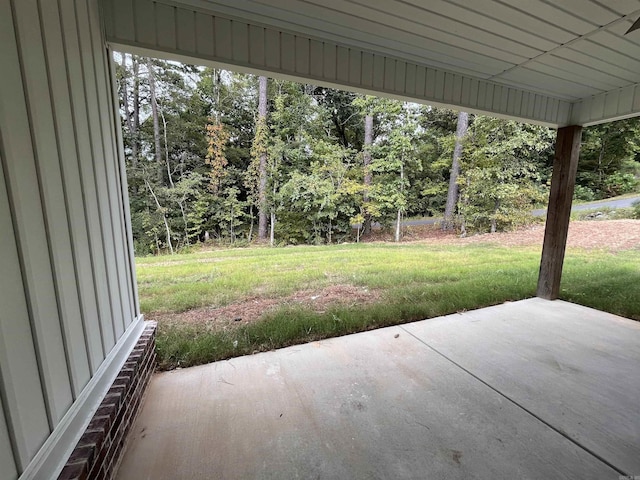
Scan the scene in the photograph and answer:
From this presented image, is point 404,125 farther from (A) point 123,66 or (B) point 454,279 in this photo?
(A) point 123,66

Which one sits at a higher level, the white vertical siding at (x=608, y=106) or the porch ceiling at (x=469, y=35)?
the porch ceiling at (x=469, y=35)

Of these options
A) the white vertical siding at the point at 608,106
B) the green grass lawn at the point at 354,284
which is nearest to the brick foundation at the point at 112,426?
the green grass lawn at the point at 354,284

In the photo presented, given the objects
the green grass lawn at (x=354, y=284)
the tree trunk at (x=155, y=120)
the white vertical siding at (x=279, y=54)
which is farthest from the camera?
the tree trunk at (x=155, y=120)

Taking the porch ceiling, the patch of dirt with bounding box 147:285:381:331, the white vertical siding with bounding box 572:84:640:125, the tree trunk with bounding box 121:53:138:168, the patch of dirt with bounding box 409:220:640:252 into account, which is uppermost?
the tree trunk with bounding box 121:53:138:168

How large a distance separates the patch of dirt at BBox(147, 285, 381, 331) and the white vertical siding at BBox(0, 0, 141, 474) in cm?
148

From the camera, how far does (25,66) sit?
998 mm

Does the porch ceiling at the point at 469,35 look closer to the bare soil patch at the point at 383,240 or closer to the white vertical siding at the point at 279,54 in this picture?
the white vertical siding at the point at 279,54

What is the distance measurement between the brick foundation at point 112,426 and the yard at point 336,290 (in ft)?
1.84

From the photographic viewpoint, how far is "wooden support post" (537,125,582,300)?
3.54m

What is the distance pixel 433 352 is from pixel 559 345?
3.80ft

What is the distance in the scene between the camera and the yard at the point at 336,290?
9.23 ft

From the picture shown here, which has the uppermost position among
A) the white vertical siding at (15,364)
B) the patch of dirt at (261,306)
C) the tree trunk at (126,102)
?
the tree trunk at (126,102)

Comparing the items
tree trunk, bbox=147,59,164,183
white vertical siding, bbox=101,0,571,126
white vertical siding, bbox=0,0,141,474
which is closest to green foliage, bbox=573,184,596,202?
white vertical siding, bbox=101,0,571,126

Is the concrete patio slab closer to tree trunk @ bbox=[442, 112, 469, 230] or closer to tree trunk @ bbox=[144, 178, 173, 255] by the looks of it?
tree trunk @ bbox=[144, 178, 173, 255]
